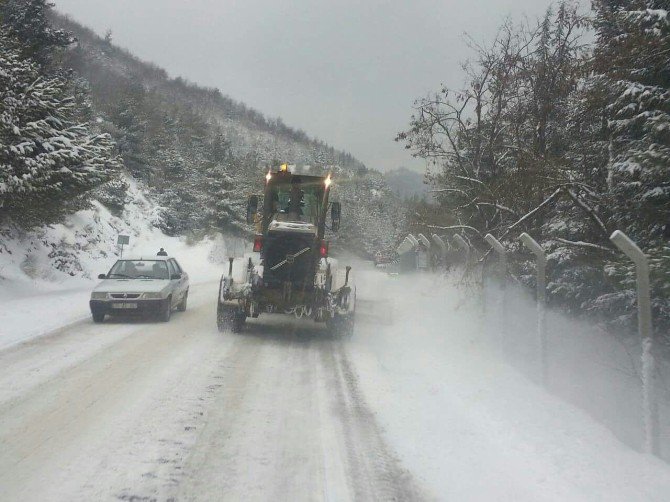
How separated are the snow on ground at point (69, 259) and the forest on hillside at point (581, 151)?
10.4 meters

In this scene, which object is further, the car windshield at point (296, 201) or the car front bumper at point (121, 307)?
the car front bumper at point (121, 307)

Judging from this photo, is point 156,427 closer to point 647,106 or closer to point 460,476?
point 460,476

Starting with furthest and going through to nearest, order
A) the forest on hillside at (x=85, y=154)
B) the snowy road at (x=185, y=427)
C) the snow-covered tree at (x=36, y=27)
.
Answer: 1. the snow-covered tree at (x=36, y=27)
2. the forest on hillside at (x=85, y=154)
3. the snowy road at (x=185, y=427)

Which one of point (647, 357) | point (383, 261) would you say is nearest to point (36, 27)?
point (647, 357)

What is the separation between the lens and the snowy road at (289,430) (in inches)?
159

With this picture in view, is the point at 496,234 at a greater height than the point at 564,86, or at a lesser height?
lesser

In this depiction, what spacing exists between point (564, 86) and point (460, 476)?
33.5 feet

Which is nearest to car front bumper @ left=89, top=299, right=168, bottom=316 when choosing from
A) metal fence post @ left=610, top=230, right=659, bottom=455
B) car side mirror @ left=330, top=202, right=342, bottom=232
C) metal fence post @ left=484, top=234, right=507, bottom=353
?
car side mirror @ left=330, top=202, right=342, bottom=232

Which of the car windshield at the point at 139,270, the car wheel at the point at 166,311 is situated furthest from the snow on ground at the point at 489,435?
the car windshield at the point at 139,270

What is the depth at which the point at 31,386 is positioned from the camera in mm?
6500

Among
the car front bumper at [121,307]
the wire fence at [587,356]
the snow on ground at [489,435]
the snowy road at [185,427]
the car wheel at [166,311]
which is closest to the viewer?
the snowy road at [185,427]

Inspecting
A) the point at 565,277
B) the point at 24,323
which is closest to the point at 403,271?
the point at 565,277

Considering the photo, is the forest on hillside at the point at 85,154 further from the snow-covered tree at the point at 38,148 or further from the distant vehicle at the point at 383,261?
the distant vehicle at the point at 383,261

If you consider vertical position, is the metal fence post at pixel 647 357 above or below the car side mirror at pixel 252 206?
below
